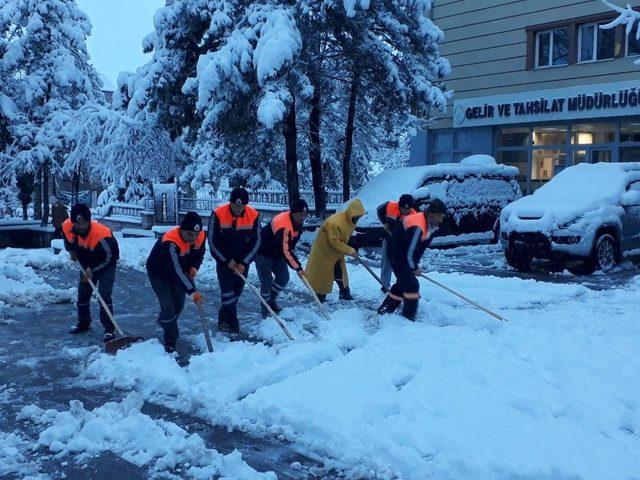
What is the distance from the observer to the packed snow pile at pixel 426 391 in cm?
391

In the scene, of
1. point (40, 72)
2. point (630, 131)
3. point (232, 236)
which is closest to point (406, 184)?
point (232, 236)

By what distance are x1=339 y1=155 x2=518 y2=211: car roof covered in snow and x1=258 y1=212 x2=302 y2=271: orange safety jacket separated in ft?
17.8

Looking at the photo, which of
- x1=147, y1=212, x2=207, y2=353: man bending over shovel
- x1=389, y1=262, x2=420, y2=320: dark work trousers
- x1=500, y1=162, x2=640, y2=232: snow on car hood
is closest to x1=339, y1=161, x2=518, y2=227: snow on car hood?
x1=500, y1=162, x2=640, y2=232: snow on car hood

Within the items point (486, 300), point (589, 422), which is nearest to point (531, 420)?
point (589, 422)

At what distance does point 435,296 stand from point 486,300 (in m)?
0.73

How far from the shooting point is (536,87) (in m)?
19.7

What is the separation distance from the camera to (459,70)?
71.2 ft

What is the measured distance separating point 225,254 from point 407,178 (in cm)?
704

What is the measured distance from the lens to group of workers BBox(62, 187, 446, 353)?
6285mm

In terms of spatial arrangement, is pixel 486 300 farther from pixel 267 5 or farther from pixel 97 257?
pixel 267 5

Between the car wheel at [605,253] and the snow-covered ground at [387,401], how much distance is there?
12.6 feet

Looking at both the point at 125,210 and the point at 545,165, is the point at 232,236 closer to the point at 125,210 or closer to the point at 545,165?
the point at 545,165

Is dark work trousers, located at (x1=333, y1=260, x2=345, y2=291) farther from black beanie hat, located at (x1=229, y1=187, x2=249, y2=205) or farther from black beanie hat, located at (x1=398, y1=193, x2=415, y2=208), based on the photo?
black beanie hat, located at (x1=229, y1=187, x2=249, y2=205)

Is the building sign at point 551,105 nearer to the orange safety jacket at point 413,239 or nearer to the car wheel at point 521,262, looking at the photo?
the car wheel at point 521,262
